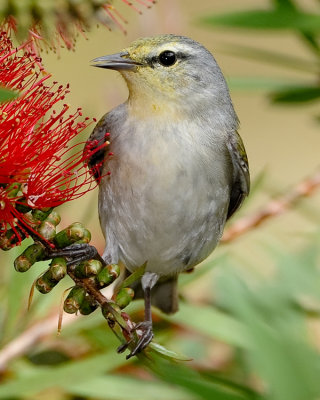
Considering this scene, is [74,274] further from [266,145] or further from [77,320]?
[266,145]

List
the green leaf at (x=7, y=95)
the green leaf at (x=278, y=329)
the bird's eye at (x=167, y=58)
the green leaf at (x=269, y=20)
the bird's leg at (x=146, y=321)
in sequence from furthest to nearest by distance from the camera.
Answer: the green leaf at (x=269, y=20) < the bird's eye at (x=167, y=58) < the green leaf at (x=278, y=329) < the bird's leg at (x=146, y=321) < the green leaf at (x=7, y=95)

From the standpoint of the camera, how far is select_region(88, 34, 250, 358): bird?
6.43ft

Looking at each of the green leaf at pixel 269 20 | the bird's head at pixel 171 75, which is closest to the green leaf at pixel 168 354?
the bird's head at pixel 171 75

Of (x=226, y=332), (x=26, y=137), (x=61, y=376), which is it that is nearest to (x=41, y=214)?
(x=26, y=137)

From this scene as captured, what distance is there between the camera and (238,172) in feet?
7.09

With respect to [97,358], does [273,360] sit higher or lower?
lower

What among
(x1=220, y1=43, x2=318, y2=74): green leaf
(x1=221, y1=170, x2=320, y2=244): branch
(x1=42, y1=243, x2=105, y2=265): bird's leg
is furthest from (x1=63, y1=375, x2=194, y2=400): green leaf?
(x1=220, y1=43, x2=318, y2=74): green leaf

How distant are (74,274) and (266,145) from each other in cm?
328

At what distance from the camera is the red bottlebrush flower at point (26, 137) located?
4.08 ft

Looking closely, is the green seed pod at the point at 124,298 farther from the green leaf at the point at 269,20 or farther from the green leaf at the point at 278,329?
the green leaf at the point at 269,20

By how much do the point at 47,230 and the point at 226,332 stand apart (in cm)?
83

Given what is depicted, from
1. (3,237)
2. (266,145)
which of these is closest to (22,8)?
(3,237)

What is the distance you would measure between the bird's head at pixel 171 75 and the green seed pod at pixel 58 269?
0.68 meters

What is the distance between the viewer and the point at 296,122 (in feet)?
16.0
